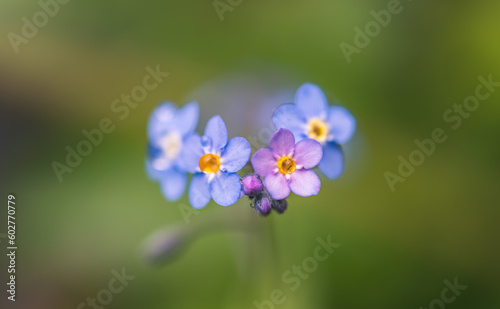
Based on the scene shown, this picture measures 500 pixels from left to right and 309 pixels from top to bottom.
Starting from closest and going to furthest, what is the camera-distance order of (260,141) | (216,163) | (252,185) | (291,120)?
(252,185), (216,163), (291,120), (260,141)

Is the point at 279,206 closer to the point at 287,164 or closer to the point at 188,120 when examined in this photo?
the point at 287,164

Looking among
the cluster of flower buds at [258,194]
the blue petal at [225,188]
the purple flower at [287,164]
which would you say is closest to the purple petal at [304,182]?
the purple flower at [287,164]

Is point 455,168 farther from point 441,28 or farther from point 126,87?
point 126,87

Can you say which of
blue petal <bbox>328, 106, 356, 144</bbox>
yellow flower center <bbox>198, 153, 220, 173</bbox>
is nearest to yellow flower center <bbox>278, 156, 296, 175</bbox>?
yellow flower center <bbox>198, 153, 220, 173</bbox>

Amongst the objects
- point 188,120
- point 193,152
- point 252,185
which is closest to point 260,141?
point 188,120

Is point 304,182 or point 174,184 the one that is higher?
point 174,184

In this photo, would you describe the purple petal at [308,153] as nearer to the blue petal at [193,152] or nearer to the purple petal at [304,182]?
the purple petal at [304,182]
